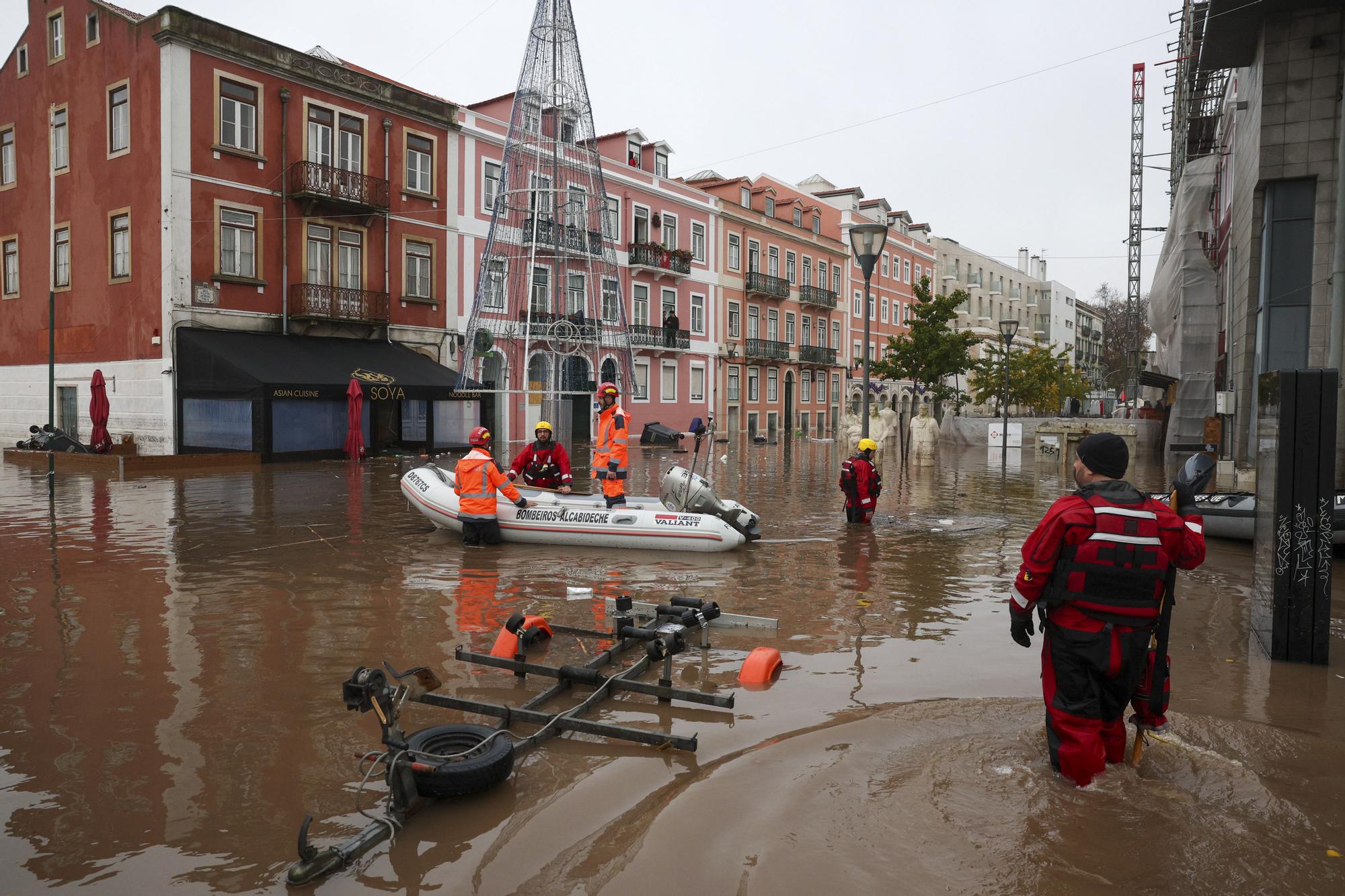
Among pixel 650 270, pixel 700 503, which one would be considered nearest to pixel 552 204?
pixel 700 503

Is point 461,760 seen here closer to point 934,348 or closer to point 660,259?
point 934,348

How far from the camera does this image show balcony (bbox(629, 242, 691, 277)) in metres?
36.8

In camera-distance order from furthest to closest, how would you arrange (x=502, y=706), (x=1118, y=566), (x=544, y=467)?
(x=544, y=467), (x=502, y=706), (x=1118, y=566)

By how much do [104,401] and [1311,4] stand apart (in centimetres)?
2551

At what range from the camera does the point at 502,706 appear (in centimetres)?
498

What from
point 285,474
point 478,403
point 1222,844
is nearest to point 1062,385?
point 478,403

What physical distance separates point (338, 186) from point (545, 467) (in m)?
16.3

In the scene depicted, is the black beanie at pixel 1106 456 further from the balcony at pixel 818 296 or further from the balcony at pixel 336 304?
the balcony at pixel 818 296

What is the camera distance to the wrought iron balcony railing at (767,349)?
147ft

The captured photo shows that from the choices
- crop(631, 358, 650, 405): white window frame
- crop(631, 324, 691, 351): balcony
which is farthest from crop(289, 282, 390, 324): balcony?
crop(631, 358, 650, 405): white window frame

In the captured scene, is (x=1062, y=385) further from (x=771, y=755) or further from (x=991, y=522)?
(x=771, y=755)

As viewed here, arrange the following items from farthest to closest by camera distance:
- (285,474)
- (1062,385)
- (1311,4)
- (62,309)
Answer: (1062,385)
(62,309)
(285,474)
(1311,4)

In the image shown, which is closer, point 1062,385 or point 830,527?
point 830,527

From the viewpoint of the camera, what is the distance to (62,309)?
25.7 m
